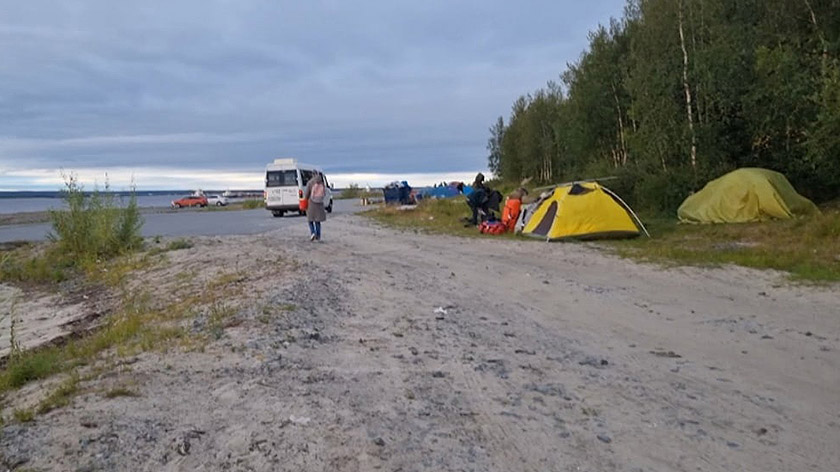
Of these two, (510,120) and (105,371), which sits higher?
(510,120)

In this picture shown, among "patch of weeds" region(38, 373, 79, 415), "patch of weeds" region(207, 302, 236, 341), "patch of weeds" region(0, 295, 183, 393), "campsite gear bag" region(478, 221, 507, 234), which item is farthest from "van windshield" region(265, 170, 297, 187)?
"patch of weeds" region(38, 373, 79, 415)

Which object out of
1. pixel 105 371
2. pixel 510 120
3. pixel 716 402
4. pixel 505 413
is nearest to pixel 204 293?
pixel 105 371

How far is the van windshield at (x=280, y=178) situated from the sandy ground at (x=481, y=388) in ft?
69.0

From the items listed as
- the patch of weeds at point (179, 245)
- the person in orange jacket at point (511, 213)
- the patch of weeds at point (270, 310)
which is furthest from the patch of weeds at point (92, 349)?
the person in orange jacket at point (511, 213)

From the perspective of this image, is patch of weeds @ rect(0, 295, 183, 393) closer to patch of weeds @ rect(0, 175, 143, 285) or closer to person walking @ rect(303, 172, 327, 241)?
person walking @ rect(303, 172, 327, 241)

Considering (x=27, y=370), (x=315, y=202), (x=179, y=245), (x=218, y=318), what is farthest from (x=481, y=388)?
(x=179, y=245)

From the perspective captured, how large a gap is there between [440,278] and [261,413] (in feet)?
21.9

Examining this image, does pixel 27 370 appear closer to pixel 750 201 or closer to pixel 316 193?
pixel 316 193

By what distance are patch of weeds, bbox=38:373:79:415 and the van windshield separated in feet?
82.4

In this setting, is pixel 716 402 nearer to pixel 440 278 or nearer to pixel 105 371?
pixel 105 371

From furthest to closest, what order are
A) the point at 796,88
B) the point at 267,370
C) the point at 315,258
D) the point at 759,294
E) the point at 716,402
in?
the point at 796,88 → the point at 315,258 → the point at 759,294 → the point at 267,370 → the point at 716,402

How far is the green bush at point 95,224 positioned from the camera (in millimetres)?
18953

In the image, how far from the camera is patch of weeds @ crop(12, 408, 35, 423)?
4727 mm

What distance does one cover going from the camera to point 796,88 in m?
20.2
